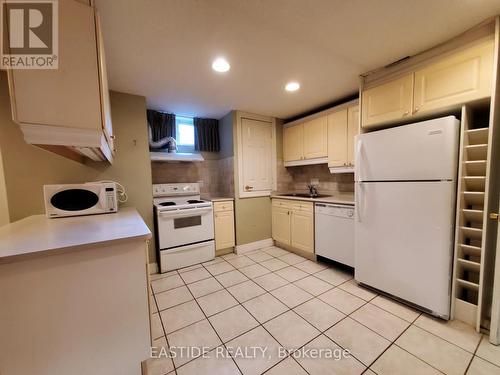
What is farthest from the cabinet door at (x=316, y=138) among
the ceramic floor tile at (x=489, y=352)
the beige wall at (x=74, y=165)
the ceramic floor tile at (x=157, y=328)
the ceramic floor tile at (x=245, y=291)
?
the ceramic floor tile at (x=157, y=328)

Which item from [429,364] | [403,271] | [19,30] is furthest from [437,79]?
[19,30]

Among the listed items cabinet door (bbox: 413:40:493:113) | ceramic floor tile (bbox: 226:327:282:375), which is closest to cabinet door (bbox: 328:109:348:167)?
cabinet door (bbox: 413:40:493:113)

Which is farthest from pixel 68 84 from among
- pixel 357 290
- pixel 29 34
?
pixel 357 290

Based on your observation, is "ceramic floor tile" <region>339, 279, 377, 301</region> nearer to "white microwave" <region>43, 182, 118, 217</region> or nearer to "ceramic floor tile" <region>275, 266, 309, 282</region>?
"ceramic floor tile" <region>275, 266, 309, 282</region>

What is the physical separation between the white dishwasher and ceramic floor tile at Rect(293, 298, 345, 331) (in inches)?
29.4

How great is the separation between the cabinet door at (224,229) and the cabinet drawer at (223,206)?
49mm

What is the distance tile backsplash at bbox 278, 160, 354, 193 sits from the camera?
3062 millimetres

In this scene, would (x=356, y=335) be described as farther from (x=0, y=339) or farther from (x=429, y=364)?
(x=0, y=339)

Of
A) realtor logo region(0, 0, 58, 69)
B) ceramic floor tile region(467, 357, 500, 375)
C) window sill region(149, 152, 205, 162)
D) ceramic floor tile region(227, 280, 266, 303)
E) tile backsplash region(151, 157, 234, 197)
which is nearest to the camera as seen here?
realtor logo region(0, 0, 58, 69)

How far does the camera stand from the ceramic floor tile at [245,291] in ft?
6.70

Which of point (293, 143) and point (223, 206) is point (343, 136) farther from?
point (223, 206)

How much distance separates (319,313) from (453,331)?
973 millimetres

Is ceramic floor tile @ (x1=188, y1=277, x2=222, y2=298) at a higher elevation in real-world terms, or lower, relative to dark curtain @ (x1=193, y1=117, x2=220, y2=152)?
lower

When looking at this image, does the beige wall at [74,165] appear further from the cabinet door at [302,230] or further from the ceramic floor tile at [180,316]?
the cabinet door at [302,230]
